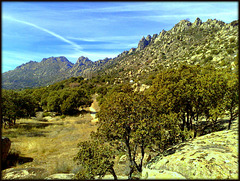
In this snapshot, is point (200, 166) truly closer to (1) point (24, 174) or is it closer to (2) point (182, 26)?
(1) point (24, 174)

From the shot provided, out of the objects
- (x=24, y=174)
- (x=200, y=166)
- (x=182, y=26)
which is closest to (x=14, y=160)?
(x=24, y=174)

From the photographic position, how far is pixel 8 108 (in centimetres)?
2888

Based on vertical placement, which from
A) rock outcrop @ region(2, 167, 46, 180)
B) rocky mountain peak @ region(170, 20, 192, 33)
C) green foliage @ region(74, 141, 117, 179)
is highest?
rocky mountain peak @ region(170, 20, 192, 33)

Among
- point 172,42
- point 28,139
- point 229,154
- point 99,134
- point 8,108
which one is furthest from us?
point 172,42

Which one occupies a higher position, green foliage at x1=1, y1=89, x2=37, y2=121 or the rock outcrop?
green foliage at x1=1, y1=89, x2=37, y2=121

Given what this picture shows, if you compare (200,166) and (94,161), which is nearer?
(200,166)

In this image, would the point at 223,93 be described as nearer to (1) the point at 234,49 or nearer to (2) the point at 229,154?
(2) the point at 229,154

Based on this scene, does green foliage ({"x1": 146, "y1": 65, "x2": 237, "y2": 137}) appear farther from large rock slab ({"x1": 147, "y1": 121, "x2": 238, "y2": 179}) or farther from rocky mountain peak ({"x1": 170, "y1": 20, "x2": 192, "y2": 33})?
rocky mountain peak ({"x1": 170, "y1": 20, "x2": 192, "y2": 33})

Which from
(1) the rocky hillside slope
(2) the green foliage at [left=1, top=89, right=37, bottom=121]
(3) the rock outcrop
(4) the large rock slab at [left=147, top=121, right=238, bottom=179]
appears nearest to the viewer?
(1) the rocky hillside slope

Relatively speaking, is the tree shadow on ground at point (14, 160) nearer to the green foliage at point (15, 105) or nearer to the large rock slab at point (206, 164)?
the large rock slab at point (206, 164)

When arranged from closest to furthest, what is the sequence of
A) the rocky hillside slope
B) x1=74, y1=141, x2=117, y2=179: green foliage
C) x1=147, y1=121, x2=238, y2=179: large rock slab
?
the rocky hillside slope, x1=147, y1=121, x2=238, y2=179: large rock slab, x1=74, y1=141, x2=117, y2=179: green foliage

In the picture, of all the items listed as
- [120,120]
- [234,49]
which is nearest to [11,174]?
[120,120]

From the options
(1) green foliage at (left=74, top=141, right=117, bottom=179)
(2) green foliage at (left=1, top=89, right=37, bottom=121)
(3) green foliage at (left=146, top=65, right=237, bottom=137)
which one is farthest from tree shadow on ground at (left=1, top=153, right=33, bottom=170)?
(2) green foliage at (left=1, top=89, right=37, bottom=121)

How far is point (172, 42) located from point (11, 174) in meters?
127
